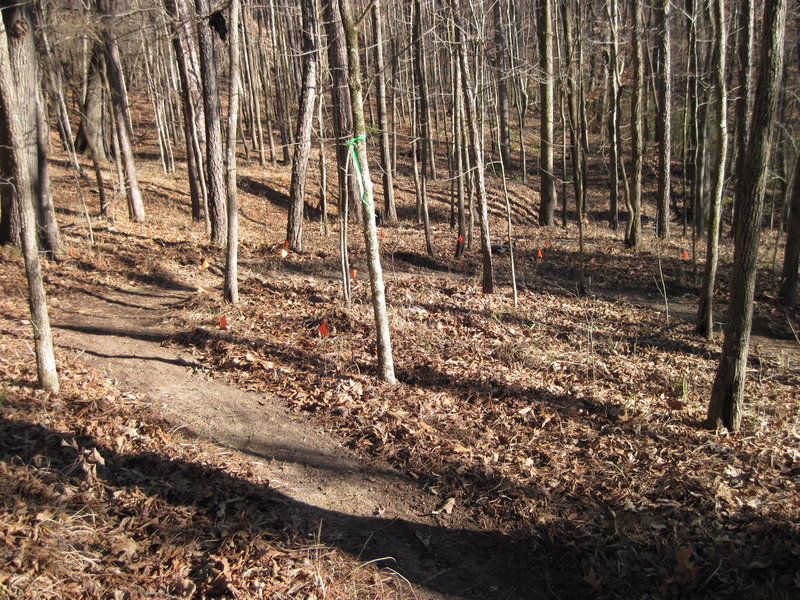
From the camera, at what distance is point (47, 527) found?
3990mm

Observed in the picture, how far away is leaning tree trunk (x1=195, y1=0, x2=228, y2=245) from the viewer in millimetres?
12062

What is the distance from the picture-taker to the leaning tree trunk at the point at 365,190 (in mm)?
6137

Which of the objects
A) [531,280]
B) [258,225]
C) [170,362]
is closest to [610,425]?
[170,362]

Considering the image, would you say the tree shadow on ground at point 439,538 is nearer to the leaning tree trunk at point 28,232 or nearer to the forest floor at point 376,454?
the forest floor at point 376,454

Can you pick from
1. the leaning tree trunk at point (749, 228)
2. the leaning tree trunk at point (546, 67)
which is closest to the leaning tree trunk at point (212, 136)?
the leaning tree trunk at point (546, 67)

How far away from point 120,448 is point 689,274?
44.0ft

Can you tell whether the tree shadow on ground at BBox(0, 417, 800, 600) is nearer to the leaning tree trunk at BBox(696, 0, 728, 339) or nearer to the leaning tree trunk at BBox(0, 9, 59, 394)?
the leaning tree trunk at BBox(0, 9, 59, 394)

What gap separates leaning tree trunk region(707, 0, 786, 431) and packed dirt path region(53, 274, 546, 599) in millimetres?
3110

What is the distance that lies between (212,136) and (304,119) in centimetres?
285

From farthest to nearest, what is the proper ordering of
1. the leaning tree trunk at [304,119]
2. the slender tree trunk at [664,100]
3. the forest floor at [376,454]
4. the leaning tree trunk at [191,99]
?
the slender tree trunk at [664,100], the leaning tree trunk at [191,99], the leaning tree trunk at [304,119], the forest floor at [376,454]

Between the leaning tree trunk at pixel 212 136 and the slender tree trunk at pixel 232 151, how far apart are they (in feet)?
11.9

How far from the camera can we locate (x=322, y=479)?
5379mm

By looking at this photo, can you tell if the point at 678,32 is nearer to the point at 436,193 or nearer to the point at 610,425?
the point at 436,193

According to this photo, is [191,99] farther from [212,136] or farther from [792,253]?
[792,253]
